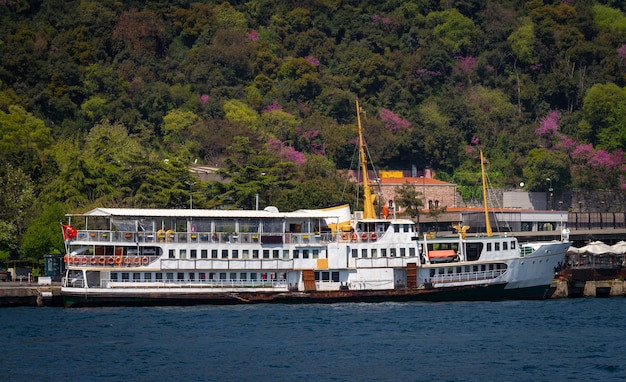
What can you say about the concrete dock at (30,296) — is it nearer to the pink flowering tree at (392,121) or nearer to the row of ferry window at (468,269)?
the row of ferry window at (468,269)

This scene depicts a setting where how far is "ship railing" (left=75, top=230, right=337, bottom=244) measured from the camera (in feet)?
244

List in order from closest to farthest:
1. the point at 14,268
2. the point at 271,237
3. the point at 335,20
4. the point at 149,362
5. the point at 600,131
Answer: the point at 149,362 → the point at 271,237 → the point at 14,268 → the point at 600,131 → the point at 335,20

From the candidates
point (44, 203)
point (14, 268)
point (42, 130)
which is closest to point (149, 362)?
point (14, 268)

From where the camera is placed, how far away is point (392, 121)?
5581 inches

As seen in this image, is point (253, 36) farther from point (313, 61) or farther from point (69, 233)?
point (69, 233)

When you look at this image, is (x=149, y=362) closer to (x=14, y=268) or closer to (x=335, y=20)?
(x=14, y=268)

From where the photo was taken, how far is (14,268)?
86375mm

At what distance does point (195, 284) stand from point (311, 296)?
6816 mm

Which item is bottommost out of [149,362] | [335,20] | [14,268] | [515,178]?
[149,362]

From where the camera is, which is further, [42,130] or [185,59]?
[185,59]

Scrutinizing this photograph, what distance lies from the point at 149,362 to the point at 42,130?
6727 centimetres

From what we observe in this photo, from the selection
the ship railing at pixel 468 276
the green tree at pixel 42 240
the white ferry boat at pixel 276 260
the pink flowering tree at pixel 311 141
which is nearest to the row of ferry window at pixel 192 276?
the white ferry boat at pixel 276 260

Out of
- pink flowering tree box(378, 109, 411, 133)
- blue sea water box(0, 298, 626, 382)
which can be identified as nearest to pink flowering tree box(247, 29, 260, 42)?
pink flowering tree box(378, 109, 411, 133)

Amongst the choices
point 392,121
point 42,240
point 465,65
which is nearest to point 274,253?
point 42,240
